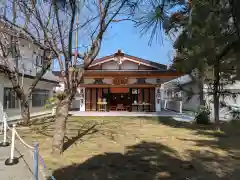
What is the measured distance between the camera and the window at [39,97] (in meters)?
17.4

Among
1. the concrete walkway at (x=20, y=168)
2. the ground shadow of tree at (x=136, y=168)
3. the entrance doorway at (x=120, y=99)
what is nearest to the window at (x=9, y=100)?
the concrete walkway at (x=20, y=168)

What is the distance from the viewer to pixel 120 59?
855 inches

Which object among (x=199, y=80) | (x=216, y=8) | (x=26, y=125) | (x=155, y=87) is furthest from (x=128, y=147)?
(x=155, y=87)

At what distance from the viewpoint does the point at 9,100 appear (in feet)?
45.5

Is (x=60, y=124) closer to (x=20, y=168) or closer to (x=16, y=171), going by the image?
(x=20, y=168)

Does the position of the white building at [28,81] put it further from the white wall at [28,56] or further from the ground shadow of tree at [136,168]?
the ground shadow of tree at [136,168]

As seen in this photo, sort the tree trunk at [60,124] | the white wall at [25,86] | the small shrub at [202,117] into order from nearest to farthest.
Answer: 1. the tree trunk at [60,124]
2. the small shrub at [202,117]
3. the white wall at [25,86]

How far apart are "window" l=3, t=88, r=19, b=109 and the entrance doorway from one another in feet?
34.4

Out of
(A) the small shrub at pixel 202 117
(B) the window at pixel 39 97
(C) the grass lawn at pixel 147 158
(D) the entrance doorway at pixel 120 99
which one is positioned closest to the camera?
(C) the grass lawn at pixel 147 158

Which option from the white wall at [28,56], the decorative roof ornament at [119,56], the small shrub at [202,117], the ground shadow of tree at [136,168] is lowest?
the ground shadow of tree at [136,168]

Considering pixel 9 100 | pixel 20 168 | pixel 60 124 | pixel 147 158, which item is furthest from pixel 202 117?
pixel 9 100

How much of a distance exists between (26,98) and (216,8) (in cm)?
1147

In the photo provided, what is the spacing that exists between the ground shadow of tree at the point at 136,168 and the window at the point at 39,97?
12.9 meters

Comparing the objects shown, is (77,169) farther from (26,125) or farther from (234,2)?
(26,125)
